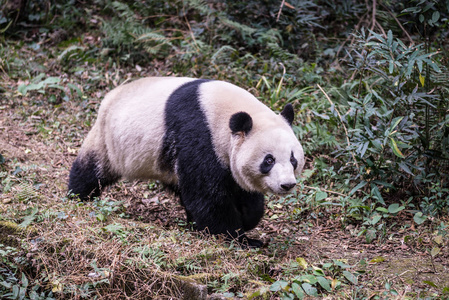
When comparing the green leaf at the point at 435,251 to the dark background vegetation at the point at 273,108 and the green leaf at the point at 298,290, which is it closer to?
the dark background vegetation at the point at 273,108

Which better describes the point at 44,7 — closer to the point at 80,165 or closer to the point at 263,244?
the point at 80,165

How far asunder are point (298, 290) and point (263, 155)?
135cm

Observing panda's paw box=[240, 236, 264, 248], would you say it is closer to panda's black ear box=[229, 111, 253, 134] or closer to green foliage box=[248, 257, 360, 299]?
green foliage box=[248, 257, 360, 299]

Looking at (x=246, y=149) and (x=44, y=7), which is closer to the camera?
(x=246, y=149)

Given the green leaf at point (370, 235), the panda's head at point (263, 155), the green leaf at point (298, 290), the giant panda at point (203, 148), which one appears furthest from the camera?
the green leaf at point (370, 235)

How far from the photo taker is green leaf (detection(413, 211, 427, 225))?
5582 mm

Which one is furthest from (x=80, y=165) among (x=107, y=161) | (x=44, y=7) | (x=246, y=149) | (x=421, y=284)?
(x=44, y=7)

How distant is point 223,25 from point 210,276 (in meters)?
6.48

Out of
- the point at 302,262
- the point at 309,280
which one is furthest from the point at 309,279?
the point at 302,262

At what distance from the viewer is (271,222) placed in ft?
20.2

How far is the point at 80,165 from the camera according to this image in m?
6.12

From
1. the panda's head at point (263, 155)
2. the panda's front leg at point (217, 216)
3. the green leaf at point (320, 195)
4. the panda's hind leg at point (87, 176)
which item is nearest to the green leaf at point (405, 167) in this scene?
the green leaf at point (320, 195)

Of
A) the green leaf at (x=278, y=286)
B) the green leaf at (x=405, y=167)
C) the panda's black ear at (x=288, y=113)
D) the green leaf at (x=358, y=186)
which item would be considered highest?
the panda's black ear at (x=288, y=113)

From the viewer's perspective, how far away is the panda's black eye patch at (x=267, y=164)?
4688 millimetres
